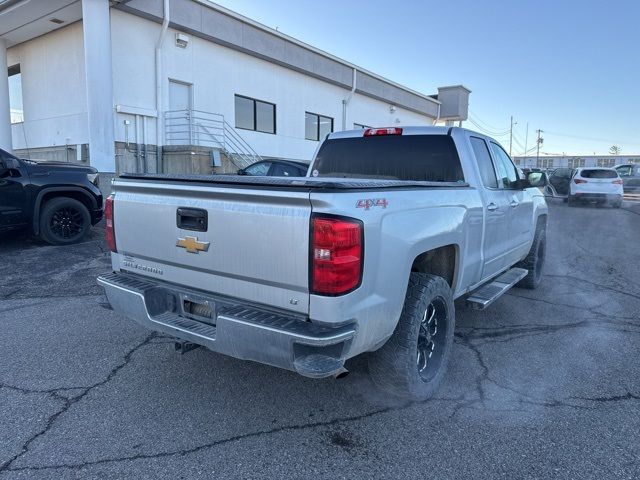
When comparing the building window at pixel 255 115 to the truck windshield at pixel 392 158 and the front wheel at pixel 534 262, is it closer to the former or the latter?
the front wheel at pixel 534 262

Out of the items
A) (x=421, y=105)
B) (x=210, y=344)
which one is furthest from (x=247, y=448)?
(x=421, y=105)

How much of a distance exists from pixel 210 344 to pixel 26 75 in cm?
1762

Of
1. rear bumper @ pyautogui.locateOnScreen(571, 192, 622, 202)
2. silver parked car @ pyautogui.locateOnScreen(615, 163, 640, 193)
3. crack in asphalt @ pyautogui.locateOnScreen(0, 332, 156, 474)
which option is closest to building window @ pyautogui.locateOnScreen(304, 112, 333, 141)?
rear bumper @ pyautogui.locateOnScreen(571, 192, 622, 202)

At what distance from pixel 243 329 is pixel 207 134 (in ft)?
48.0

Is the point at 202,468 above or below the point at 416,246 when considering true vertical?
below

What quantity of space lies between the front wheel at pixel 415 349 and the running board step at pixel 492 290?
621 mm

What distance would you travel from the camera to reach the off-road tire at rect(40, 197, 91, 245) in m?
8.09

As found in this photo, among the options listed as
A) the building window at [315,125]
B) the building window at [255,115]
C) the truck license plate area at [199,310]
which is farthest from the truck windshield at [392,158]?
the building window at [315,125]

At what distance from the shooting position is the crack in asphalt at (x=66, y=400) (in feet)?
8.56

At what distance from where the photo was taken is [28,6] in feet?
41.5

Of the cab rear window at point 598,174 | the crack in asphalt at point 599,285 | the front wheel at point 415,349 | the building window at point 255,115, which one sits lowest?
the crack in asphalt at point 599,285

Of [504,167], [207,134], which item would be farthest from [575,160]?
[504,167]

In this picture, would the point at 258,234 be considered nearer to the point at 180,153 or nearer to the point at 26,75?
the point at 180,153

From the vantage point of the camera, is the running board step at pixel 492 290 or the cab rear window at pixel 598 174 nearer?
the running board step at pixel 492 290
